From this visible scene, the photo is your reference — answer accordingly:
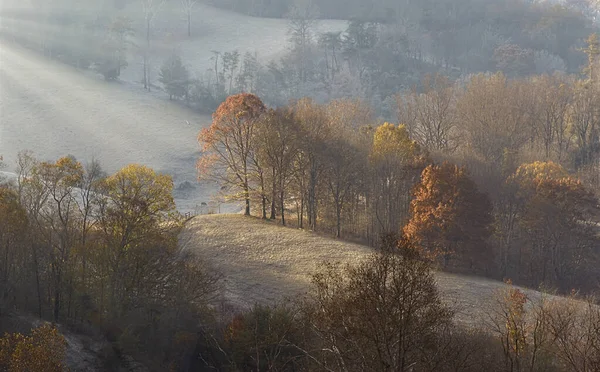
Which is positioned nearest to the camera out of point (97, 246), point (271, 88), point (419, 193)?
point (97, 246)

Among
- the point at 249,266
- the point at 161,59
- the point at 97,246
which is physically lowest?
the point at 249,266

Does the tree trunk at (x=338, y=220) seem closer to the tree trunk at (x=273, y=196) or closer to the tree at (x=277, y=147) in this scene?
the tree at (x=277, y=147)

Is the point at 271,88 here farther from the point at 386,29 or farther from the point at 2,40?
the point at 2,40

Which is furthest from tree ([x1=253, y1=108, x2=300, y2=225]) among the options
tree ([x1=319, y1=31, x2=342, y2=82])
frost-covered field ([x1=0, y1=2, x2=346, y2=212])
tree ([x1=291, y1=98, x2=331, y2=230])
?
tree ([x1=319, y1=31, x2=342, y2=82])

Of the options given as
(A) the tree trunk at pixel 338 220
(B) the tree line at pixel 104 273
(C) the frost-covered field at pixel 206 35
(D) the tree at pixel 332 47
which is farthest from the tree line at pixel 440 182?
(C) the frost-covered field at pixel 206 35

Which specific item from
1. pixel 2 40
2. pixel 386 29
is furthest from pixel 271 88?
pixel 2 40
